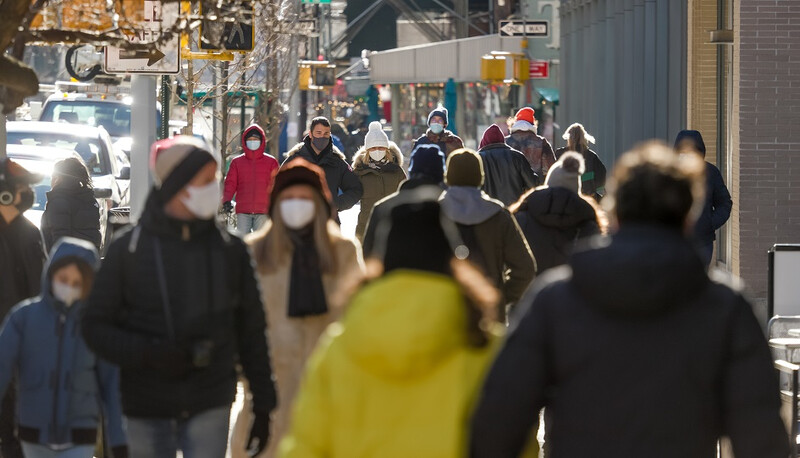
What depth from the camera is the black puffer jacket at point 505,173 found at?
13406mm

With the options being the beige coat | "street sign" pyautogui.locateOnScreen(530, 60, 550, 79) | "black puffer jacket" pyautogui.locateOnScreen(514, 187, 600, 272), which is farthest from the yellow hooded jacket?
"street sign" pyautogui.locateOnScreen(530, 60, 550, 79)

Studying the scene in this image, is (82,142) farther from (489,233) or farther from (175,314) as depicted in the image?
(175,314)

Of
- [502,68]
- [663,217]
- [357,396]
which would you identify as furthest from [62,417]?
[502,68]

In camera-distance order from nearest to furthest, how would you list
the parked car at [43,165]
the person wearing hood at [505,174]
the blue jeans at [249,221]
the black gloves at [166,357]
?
the black gloves at [166,357] < the person wearing hood at [505,174] < the blue jeans at [249,221] < the parked car at [43,165]

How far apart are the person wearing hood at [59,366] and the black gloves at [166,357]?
0.70 m

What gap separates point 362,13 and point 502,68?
120 ft

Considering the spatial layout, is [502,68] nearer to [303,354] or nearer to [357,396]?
[303,354]

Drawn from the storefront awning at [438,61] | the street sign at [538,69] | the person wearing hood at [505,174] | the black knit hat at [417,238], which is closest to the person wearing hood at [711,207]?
the person wearing hood at [505,174]

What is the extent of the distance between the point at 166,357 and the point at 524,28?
28.1 m

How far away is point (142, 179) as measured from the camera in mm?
12117

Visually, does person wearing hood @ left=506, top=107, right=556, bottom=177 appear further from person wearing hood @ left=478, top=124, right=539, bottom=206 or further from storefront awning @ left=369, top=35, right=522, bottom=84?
storefront awning @ left=369, top=35, right=522, bottom=84

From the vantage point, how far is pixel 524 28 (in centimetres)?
3309

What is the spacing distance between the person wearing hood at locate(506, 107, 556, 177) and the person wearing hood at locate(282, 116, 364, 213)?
91.7 inches

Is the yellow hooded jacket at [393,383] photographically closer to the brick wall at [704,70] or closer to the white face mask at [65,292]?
the white face mask at [65,292]
